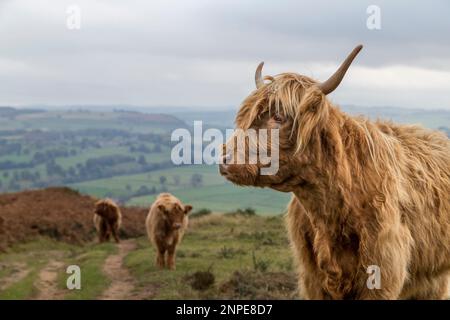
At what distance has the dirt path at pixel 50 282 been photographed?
17434 millimetres

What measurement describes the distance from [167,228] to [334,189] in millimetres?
15352

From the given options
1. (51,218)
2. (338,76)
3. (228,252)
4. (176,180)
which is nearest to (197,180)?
(176,180)

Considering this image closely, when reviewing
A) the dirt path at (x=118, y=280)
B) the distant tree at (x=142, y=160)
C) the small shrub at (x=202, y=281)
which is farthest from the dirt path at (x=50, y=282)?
the distant tree at (x=142, y=160)

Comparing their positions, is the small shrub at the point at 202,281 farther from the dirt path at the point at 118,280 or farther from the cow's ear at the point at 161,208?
the cow's ear at the point at 161,208

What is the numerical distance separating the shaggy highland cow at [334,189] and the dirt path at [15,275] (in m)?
15.4

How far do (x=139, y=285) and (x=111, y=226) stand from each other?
1173 cm

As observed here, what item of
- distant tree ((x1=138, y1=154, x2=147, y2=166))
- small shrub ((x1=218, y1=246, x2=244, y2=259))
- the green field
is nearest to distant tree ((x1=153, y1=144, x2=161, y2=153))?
distant tree ((x1=138, y1=154, x2=147, y2=166))

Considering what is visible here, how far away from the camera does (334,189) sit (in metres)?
4.95

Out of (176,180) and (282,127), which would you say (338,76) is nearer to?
(282,127)

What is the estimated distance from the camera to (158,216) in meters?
20.3
